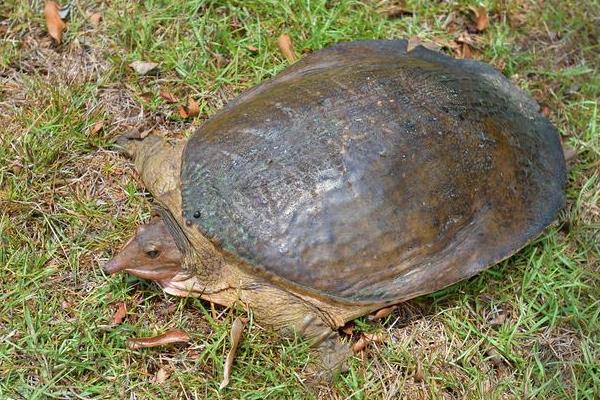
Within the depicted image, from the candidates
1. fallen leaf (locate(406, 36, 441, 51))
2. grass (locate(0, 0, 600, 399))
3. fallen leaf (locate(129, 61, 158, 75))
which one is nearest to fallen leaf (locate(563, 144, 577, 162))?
grass (locate(0, 0, 600, 399))

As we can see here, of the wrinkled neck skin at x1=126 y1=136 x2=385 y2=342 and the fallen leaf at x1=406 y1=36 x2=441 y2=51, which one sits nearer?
the wrinkled neck skin at x1=126 y1=136 x2=385 y2=342

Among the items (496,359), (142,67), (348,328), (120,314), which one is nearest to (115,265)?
(120,314)

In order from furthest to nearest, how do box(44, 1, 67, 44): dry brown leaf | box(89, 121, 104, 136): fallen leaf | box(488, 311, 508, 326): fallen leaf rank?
box(44, 1, 67, 44): dry brown leaf
box(89, 121, 104, 136): fallen leaf
box(488, 311, 508, 326): fallen leaf

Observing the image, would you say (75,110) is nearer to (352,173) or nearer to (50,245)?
(50,245)

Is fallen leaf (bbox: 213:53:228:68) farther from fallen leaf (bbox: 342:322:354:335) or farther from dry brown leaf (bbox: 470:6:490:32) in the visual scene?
fallen leaf (bbox: 342:322:354:335)

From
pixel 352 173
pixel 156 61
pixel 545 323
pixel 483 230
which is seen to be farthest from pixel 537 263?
pixel 156 61

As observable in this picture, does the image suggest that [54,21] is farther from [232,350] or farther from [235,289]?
[232,350]

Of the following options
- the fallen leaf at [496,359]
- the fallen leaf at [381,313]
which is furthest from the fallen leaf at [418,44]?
the fallen leaf at [496,359]
